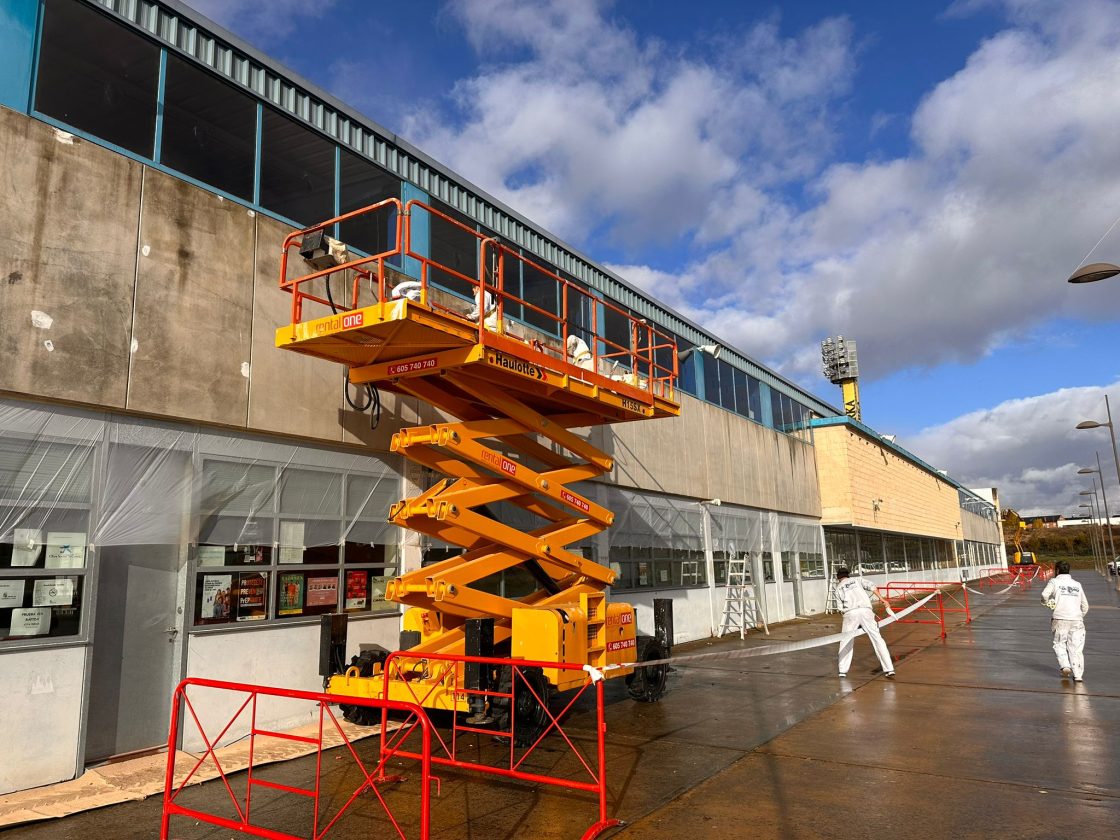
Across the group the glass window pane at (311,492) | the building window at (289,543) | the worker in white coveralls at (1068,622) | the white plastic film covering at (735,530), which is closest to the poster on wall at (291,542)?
the building window at (289,543)

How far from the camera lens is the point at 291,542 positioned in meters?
9.02

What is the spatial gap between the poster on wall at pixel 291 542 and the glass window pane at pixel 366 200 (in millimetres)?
3898

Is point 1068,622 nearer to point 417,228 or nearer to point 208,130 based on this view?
point 417,228

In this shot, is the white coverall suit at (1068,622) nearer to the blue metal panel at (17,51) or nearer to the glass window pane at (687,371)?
the glass window pane at (687,371)

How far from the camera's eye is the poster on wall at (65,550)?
22.7 ft

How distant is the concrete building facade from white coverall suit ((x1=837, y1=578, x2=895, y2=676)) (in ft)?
18.8

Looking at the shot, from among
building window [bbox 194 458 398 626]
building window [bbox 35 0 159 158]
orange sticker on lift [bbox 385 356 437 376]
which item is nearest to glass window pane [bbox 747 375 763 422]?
building window [bbox 194 458 398 626]

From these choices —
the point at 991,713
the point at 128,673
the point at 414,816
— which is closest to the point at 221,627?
the point at 128,673

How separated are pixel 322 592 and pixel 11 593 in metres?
3.33

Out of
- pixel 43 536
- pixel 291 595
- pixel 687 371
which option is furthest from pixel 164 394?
pixel 687 371

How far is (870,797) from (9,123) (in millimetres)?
9410

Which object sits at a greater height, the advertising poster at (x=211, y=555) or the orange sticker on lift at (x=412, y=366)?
the orange sticker on lift at (x=412, y=366)

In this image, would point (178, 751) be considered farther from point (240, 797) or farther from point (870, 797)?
point (870, 797)

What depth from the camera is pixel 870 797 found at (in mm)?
6238
